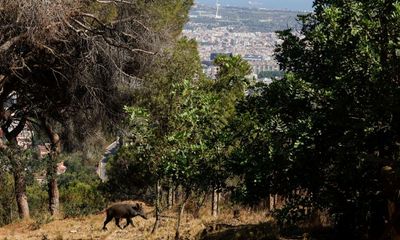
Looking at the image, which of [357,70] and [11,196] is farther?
[11,196]

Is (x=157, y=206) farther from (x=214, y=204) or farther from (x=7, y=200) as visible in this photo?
(x=7, y=200)

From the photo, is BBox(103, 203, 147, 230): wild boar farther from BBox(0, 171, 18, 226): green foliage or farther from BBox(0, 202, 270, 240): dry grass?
BBox(0, 171, 18, 226): green foliage

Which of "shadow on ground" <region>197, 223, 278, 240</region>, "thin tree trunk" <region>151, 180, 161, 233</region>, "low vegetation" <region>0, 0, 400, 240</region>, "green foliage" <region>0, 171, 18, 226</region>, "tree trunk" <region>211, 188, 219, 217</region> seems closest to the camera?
"low vegetation" <region>0, 0, 400, 240</region>

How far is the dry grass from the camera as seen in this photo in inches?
428

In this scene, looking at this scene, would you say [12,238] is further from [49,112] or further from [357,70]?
[357,70]

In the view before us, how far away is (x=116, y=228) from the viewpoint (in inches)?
458

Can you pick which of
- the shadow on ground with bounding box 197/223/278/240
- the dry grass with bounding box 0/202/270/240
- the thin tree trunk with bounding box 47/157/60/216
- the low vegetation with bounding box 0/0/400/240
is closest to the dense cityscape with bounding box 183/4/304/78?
the thin tree trunk with bounding box 47/157/60/216

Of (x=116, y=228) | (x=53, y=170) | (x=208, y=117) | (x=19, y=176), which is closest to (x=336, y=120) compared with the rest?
(x=208, y=117)

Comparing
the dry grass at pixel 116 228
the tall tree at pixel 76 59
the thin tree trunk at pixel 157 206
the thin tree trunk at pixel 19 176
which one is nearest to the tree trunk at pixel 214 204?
the dry grass at pixel 116 228

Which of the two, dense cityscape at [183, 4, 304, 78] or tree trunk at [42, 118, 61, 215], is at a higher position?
dense cityscape at [183, 4, 304, 78]

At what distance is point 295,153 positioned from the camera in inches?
241

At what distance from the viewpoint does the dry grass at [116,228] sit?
10.9m

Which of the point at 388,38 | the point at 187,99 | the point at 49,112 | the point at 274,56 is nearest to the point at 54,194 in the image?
the point at 49,112

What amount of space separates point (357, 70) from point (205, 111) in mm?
2925
